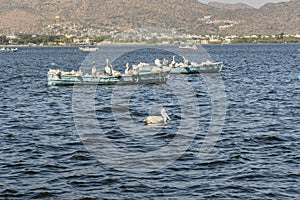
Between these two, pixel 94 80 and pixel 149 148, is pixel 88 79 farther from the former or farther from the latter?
pixel 149 148

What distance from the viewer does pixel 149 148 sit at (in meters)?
23.2

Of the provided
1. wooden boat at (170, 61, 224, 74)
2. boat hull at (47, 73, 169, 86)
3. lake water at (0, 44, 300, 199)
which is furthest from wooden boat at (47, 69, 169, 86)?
wooden boat at (170, 61, 224, 74)

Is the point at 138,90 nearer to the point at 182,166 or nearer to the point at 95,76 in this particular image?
the point at 95,76

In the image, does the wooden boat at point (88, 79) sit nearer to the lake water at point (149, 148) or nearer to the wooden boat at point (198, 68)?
the lake water at point (149, 148)

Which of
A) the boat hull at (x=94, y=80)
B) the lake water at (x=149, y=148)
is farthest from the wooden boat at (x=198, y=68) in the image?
the lake water at (x=149, y=148)

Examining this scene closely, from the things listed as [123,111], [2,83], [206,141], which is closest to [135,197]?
[206,141]

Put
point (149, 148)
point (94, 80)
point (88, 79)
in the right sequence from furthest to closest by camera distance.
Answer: point (94, 80) → point (88, 79) → point (149, 148)

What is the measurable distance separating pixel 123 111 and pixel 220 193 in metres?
18.6

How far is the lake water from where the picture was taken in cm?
1756

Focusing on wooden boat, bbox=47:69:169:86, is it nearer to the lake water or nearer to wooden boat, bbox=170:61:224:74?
the lake water

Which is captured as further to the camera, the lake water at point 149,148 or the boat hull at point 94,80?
the boat hull at point 94,80

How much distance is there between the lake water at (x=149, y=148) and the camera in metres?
17.6

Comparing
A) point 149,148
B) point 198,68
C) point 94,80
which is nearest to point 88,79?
point 94,80

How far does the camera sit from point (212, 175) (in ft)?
62.2
